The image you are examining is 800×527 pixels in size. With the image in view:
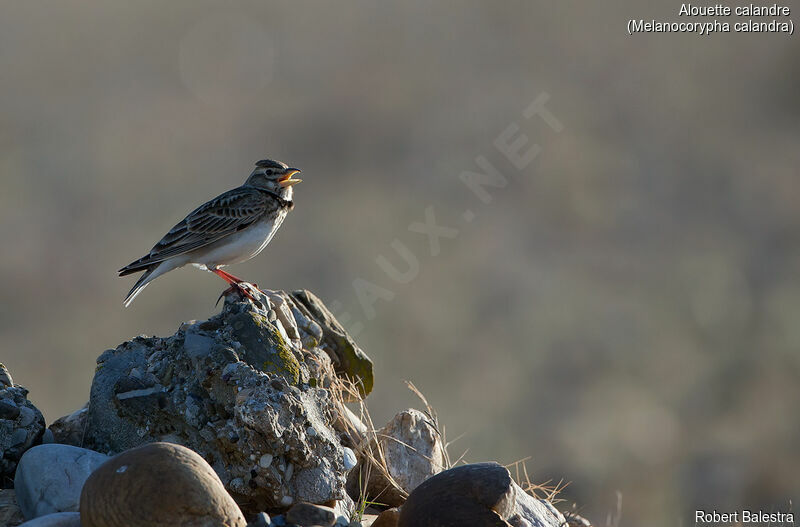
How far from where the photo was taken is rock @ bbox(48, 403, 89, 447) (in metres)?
7.78

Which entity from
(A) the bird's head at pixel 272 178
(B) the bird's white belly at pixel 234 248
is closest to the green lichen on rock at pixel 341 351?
(B) the bird's white belly at pixel 234 248

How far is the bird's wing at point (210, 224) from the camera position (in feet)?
32.1

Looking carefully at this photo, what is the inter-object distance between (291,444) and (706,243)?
1977cm

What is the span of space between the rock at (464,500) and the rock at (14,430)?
2762 millimetres

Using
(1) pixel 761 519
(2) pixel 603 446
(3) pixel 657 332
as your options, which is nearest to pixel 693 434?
Answer: (2) pixel 603 446

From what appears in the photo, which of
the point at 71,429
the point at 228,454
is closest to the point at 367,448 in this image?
the point at 228,454

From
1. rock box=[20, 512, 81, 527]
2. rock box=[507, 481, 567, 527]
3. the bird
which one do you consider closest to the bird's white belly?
the bird

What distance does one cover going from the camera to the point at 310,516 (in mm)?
6387

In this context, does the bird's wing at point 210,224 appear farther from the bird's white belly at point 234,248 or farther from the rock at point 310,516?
the rock at point 310,516

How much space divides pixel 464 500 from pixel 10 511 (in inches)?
117

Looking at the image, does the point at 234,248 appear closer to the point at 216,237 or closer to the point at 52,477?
the point at 216,237

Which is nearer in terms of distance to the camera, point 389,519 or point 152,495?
point 152,495

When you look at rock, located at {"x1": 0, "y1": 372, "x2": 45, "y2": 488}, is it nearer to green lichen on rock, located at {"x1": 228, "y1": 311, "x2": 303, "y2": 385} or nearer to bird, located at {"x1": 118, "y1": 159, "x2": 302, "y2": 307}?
green lichen on rock, located at {"x1": 228, "y1": 311, "x2": 303, "y2": 385}

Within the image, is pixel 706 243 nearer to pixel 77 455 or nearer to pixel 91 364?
pixel 91 364
